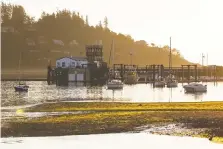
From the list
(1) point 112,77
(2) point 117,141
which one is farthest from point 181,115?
(1) point 112,77

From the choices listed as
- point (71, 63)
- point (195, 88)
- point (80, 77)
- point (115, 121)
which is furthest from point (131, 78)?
point (115, 121)

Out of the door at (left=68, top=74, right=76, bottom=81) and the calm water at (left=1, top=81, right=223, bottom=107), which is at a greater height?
the door at (left=68, top=74, right=76, bottom=81)

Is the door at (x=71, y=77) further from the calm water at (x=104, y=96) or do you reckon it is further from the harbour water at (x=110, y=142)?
the harbour water at (x=110, y=142)

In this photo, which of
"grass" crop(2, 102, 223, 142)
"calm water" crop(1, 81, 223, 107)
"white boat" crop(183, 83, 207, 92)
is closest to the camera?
"grass" crop(2, 102, 223, 142)

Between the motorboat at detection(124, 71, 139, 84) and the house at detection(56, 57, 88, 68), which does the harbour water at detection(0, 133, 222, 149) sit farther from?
the house at detection(56, 57, 88, 68)

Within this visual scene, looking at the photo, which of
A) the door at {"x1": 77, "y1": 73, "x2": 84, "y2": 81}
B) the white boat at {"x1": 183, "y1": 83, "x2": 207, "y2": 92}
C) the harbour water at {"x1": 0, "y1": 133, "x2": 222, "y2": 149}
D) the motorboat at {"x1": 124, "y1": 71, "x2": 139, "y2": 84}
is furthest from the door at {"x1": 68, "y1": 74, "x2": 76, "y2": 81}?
the harbour water at {"x1": 0, "y1": 133, "x2": 222, "y2": 149}

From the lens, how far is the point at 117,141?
1555 inches

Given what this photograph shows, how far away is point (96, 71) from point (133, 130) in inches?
4692

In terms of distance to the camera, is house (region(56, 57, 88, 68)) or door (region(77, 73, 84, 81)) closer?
door (region(77, 73, 84, 81))

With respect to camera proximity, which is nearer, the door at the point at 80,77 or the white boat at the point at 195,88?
the white boat at the point at 195,88

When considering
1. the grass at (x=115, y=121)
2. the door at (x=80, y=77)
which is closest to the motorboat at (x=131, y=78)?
the door at (x=80, y=77)

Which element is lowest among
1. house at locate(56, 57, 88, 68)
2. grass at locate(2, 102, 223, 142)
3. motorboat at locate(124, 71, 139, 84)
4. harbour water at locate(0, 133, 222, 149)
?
harbour water at locate(0, 133, 222, 149)

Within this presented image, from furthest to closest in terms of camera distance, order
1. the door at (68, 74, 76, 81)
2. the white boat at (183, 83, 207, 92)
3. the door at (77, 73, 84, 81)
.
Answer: the door at (77, 73, 84, 81) → the door at (68, 74, 76, 81) → the white boat at (183, 83, 207, 92)

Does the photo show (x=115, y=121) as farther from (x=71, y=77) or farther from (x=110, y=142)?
(x=71, y=77)
